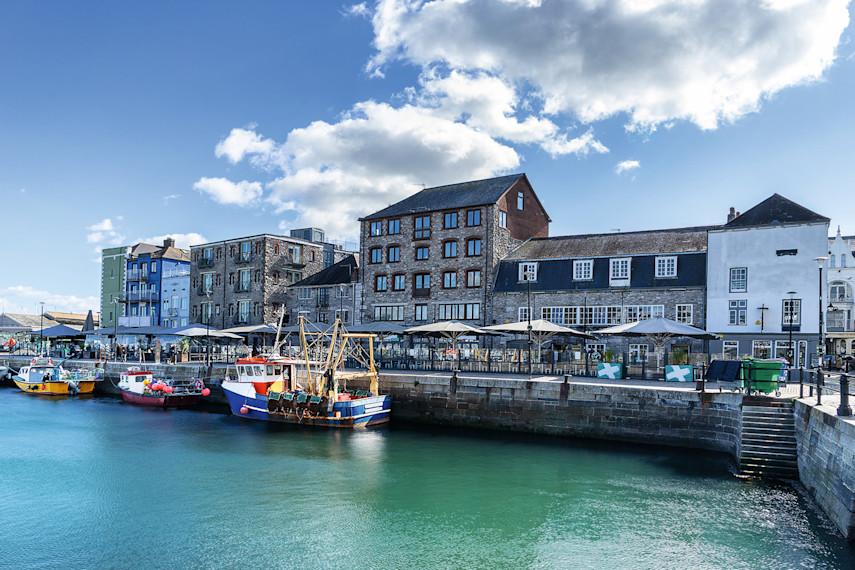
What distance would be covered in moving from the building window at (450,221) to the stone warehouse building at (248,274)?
62.9 ft

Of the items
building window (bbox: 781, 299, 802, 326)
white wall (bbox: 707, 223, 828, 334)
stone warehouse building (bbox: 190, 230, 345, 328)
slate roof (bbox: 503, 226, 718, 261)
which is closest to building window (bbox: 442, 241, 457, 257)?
slate roof (bbox: 503, 226, 718, 261)

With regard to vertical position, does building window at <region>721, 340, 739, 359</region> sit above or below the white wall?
below

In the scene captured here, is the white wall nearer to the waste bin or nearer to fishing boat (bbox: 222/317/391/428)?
the waste bin

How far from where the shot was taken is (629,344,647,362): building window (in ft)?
128

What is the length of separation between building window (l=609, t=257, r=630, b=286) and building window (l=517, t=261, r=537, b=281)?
17.3ft

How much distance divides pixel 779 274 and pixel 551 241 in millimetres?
15734

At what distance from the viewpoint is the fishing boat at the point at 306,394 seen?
29656 millimetres

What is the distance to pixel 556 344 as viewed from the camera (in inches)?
1634

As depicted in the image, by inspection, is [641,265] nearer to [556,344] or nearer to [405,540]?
[556,344]

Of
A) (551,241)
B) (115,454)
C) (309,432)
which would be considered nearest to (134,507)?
(115,454)

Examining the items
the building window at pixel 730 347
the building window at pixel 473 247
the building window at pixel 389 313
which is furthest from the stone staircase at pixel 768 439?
the building window at pixel 389 313

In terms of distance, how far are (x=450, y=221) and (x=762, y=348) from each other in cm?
2286

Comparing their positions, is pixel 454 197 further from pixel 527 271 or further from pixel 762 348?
pixel 762 348

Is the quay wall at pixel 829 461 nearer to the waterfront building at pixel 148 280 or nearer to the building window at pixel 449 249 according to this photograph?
the building window at pixel 449 249
